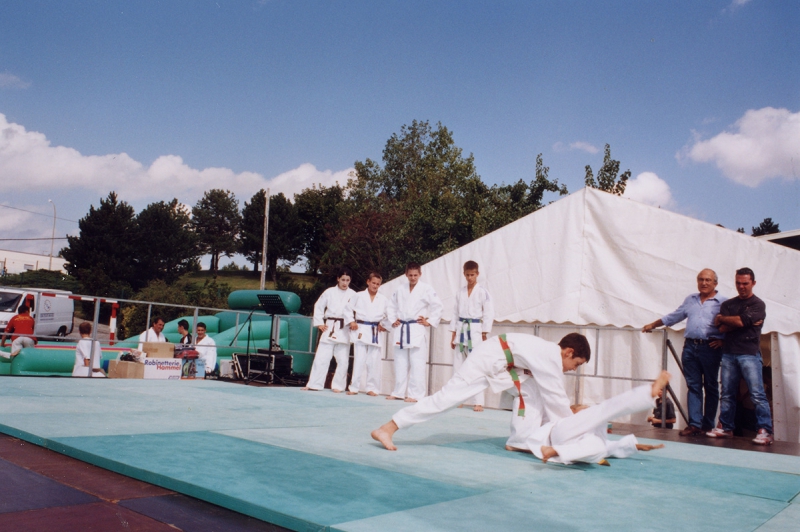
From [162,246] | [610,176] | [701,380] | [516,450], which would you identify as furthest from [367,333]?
[162,246]

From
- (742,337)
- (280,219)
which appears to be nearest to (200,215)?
(280,219)

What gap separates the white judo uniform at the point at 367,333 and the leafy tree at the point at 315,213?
37.1 meters

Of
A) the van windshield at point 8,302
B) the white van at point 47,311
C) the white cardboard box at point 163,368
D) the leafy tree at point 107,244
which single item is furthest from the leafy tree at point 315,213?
the white cardboard box at point 163,368

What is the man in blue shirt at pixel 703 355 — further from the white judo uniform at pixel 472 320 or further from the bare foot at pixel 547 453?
the bare foot at pixel 547 453

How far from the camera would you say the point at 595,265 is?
26.4 feet

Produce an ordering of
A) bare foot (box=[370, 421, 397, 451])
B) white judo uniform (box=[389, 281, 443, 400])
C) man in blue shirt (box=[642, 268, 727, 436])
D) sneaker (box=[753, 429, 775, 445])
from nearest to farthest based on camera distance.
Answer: bare foot (box=[370, 421, 397, 451]) < sneaker (box=[753, 429, 775, 445]) < man in blue shirt (box=[642, 268, 727, 436]) < white judo uniform (box=[389, 281, 443, 400])

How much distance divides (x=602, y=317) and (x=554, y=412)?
4.51 m

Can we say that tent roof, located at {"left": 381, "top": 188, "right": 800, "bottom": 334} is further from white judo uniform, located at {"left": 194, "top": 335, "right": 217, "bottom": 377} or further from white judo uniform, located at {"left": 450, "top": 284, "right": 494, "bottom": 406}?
white judo uniform, located at {"left": 194, "top": 335, "right": 217, "bottom": 377}

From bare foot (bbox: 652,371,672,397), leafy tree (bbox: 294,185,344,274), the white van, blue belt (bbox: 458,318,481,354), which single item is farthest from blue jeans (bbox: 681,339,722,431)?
leafy tree (bbox: 294,185,344,274)

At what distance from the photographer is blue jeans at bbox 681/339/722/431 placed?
5.46m

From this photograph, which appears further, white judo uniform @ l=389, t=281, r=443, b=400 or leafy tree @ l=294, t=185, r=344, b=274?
leafy tree @ l=294, t=185, r=344, b=274

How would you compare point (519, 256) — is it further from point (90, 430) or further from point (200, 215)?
point (200, 215)

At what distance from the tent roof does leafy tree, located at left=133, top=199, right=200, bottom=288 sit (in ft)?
123

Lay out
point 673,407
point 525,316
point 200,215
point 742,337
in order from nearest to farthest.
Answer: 1. point 742,337
2. point 673,407
3. point 525,316
4. point 200,215
